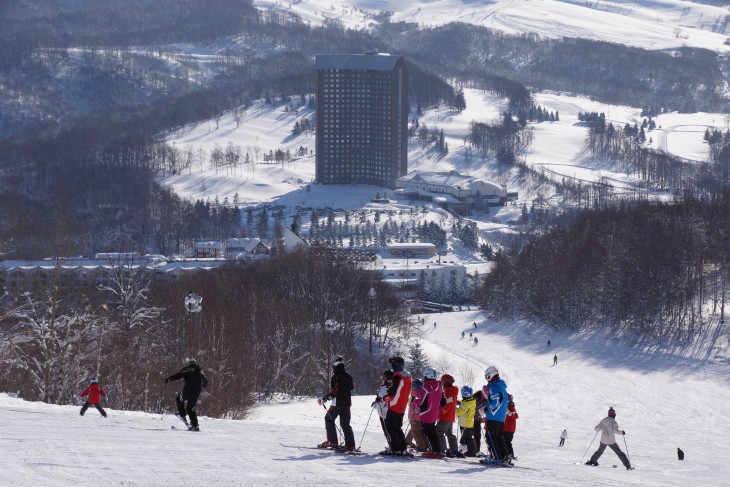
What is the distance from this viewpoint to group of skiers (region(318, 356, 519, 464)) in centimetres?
1903

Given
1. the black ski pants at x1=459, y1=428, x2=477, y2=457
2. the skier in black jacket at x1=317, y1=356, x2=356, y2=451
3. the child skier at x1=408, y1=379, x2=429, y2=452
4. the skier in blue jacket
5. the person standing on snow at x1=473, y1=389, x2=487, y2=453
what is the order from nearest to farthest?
the skier in black jacket at x1=317, y1=356, x2=356, y2=451 → the skier in blue jacket → the child skier at x1=408, y1=379, x2=429, y2=452 → the person standing on snow at x1=473, y1=389, x2=487, y2=453 → the black ski pants at x1=459, y1=428, x2=477, y2=457

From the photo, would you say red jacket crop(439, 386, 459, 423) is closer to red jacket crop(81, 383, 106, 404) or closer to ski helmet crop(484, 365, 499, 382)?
ski helmet crop(484, 365, 499, 382)

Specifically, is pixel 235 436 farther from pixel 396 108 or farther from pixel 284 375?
pixel 396 108

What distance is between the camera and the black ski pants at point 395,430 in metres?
19.0

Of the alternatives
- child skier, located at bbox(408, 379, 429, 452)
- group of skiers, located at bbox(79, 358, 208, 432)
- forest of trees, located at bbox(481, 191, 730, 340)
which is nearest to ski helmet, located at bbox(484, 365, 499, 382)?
child skier, located at bbox(408, 379, 429, 452)

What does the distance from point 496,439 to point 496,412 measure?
488mm

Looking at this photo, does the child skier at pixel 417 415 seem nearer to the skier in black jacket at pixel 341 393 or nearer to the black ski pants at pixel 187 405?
the skier in black jacket at pixel 341 393

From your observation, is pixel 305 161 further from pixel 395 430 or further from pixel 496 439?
pixel 395 430

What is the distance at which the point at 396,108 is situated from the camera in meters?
160

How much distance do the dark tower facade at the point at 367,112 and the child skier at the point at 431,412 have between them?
136m

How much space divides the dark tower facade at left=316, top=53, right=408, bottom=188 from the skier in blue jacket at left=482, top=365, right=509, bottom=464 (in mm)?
135908

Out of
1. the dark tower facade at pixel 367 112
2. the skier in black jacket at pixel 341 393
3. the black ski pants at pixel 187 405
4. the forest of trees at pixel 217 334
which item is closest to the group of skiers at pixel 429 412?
the skier in black jacket at pixel 341 393

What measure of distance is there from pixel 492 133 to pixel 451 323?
4358 inches

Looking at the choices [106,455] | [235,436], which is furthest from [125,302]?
[106,455]
